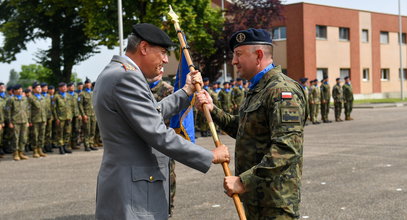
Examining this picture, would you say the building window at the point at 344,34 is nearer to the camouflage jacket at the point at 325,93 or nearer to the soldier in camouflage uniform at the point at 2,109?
the camouflage jacket at the point at 325,93

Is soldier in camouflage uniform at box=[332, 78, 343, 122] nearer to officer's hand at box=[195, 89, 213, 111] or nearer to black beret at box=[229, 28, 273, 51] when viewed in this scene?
officer's hand at box=[195, 89, 213, 111]

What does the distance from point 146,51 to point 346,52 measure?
42.8m

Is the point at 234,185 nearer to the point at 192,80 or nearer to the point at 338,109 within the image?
the point at 192,80

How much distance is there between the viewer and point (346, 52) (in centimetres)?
4372

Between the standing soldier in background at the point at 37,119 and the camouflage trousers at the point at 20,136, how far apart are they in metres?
0.34

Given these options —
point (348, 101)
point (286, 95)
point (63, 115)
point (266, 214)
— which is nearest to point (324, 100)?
point (348, 101)

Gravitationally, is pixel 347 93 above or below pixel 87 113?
above

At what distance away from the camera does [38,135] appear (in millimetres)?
14688

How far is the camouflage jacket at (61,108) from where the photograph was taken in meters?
15.4

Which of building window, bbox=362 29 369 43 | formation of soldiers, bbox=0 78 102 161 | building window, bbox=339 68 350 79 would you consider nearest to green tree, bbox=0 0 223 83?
formation of soldiers, bbox=0 78 102 161

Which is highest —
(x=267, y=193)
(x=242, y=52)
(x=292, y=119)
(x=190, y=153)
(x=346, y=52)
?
(x=346, y=52)

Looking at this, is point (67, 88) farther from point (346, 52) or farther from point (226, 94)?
point (346, 52)

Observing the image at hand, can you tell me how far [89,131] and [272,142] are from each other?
13.1 m

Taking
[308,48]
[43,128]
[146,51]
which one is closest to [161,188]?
[146,51]
